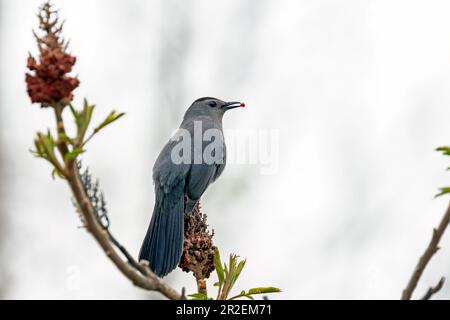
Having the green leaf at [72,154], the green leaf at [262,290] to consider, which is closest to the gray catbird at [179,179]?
the green leaf at [262,290]

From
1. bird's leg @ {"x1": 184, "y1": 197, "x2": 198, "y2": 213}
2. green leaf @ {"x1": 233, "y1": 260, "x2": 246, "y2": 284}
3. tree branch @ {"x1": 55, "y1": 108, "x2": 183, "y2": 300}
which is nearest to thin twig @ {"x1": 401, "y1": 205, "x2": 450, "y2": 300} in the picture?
tree branch @ {"x1": 55, "y1": 108, "x2": 183, "y2": 300}

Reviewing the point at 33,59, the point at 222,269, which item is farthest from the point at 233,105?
the point at 33,59

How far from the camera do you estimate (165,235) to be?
360 cm

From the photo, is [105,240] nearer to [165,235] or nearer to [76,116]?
[76,116]

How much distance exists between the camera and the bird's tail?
3209 millimetres

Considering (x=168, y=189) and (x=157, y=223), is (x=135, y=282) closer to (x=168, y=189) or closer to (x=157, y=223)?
(x=157, y=223)

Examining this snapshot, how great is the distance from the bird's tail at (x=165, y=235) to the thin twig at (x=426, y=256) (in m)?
1.87

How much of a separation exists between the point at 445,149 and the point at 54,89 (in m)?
0.84

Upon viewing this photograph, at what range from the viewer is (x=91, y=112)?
146cm

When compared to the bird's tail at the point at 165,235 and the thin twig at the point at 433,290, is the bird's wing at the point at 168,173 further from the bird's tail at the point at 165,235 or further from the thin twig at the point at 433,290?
the thin twig at the point at 433,290

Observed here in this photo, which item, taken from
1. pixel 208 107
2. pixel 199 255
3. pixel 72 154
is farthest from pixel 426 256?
pixel 208 107

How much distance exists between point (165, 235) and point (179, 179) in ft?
4.36

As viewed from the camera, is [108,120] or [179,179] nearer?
[108,120]

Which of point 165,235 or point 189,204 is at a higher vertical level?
point 189,204
